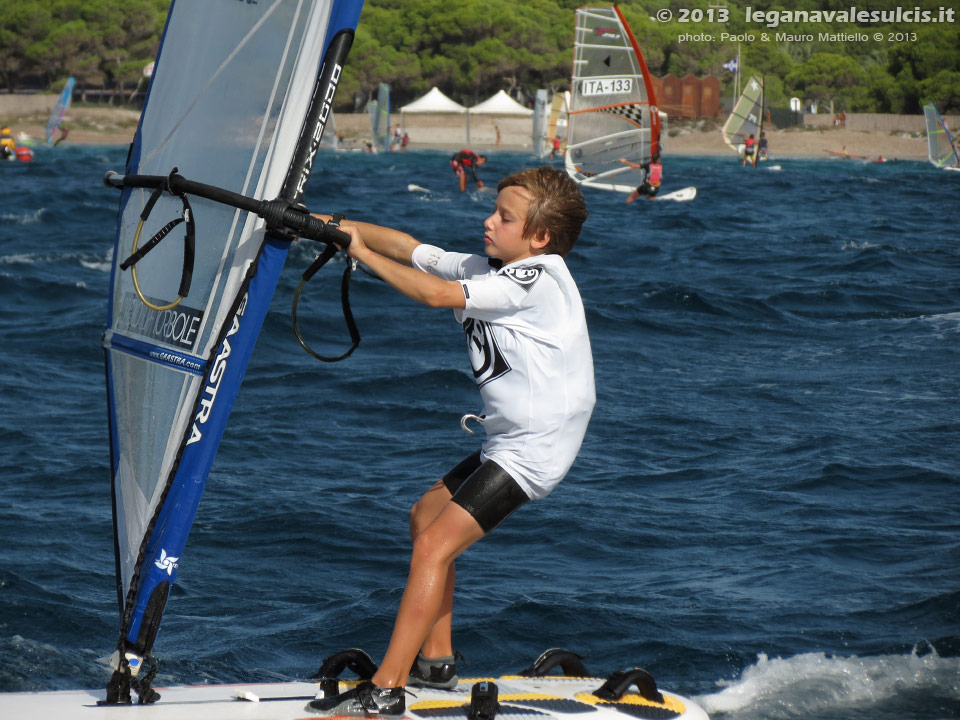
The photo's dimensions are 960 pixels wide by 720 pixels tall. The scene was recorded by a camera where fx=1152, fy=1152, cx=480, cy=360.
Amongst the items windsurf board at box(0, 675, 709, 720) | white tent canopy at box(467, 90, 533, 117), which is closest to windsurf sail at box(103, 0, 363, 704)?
windsurf board at box(0, 675, 709, 720)

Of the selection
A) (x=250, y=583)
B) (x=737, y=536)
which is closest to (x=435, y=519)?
(x=250, y=583)

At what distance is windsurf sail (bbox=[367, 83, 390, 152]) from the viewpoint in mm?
63281

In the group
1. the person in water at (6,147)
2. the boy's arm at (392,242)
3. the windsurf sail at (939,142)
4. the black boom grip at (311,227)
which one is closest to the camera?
the black boom grip at (311,227)

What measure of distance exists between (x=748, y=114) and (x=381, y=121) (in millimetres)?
23859

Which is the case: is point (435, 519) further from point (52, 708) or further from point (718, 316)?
point (718, 316)

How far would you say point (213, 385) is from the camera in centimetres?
338

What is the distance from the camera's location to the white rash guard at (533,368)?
3.33 m

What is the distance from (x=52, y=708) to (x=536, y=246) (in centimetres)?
190

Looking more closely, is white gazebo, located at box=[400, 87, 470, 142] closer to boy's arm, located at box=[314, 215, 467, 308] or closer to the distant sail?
the distant sail

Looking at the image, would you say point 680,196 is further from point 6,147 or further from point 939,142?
point 6,147

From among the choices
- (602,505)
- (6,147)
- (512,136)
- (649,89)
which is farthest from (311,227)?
(512,136)

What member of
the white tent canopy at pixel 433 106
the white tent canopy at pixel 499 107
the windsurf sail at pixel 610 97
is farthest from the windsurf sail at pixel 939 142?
the white tent canopy at pixel 433 106

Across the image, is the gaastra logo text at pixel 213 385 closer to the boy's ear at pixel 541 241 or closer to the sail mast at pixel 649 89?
the boy's ear at pixel 541 241

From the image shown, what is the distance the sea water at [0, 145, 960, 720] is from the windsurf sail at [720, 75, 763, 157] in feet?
110
